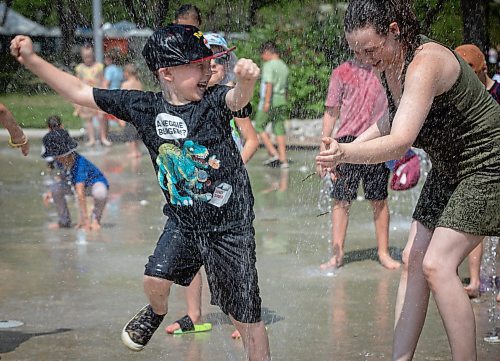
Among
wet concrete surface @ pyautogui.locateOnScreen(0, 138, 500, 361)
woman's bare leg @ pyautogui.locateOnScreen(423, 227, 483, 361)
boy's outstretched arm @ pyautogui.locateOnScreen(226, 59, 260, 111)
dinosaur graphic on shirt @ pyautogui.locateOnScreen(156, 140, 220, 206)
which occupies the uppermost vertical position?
boy's outstretched arm @ pyautogui.locateOnScreen(226, 59, 260, 111)

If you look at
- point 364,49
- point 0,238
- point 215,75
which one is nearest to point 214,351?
point 215,75

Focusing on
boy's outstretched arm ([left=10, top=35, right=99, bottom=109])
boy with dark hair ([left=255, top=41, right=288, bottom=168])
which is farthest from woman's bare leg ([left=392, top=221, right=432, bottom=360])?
boy with dark hair ([left=255, top=41, right=288, bottom=168])

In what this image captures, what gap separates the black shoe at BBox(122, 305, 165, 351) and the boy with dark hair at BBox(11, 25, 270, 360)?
187mm

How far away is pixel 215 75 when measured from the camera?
5.19 meters

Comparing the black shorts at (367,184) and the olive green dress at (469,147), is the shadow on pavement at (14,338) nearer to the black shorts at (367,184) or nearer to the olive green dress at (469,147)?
the olive green dress at (469,147)

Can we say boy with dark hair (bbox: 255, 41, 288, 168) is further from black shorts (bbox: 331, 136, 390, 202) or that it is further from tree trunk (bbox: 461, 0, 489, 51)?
black shorts (bbox: 331, 136, 390, 202)

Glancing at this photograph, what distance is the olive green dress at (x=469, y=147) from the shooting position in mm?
3844

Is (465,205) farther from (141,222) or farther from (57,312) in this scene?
(141,222)

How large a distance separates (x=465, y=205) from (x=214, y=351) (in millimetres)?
1616

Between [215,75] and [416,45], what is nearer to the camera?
[416,45]

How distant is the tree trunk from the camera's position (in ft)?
42.0

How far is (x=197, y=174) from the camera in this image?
392cm

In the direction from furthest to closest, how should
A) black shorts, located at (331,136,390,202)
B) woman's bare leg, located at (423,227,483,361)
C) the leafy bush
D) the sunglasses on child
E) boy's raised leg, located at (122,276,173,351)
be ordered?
the leafy bush
black shorts, located at (331,136,390,202)
the sunglasses on child
boy's raised leg, located at (122,276,173,351)
woman's bare leg, located at (423,227,483,361)

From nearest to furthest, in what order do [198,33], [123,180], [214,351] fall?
[198,33] < [214,351] < [123,180]
